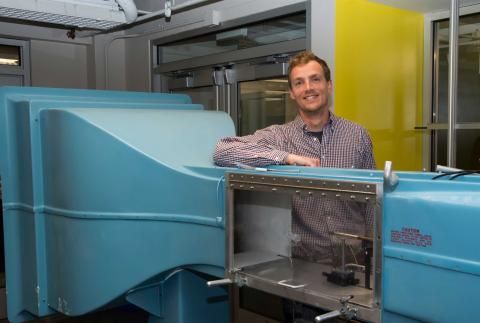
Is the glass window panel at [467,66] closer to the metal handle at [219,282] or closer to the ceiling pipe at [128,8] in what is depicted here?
the ceiling pipe at [128,8]

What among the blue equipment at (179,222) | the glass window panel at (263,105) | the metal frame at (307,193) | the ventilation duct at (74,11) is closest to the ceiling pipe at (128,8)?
the ventilation duct at (74,11)

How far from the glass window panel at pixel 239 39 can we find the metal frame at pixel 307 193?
160 centimetres

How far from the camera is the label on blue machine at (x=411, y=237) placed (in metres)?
1.15

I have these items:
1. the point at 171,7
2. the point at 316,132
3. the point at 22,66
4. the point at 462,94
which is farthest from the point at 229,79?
the point at 22,66

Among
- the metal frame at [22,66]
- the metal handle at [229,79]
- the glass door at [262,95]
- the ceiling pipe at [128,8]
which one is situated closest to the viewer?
the ceiling pipe at [128,8]

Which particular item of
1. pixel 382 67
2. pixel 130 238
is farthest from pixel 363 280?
pixel 382 67

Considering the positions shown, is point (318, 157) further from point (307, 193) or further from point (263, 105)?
point (263, 105)

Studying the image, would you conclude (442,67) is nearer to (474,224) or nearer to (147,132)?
(147,132)

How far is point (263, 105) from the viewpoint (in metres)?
3.38

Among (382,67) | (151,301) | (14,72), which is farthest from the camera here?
(14,72)

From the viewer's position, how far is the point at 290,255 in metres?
1.63

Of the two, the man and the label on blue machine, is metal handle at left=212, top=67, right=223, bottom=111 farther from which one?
the label on blue machine

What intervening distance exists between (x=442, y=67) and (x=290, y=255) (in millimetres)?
2038

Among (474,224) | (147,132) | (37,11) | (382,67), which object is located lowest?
(474,224)
